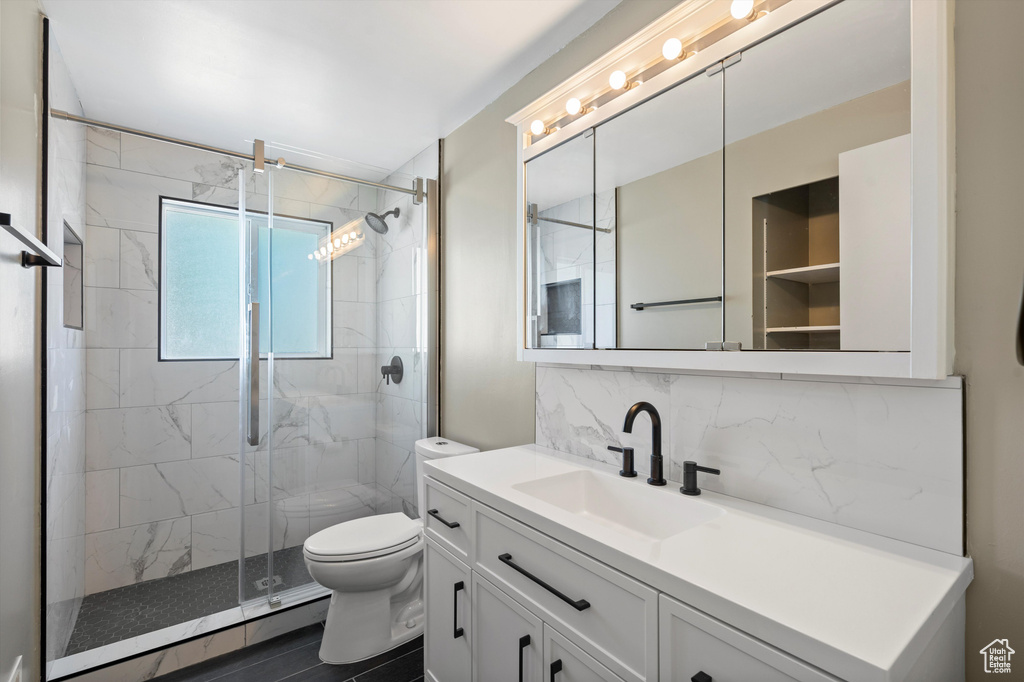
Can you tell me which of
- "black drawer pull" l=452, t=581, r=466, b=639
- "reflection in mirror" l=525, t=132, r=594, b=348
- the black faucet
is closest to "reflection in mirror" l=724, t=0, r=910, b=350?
the black faucet

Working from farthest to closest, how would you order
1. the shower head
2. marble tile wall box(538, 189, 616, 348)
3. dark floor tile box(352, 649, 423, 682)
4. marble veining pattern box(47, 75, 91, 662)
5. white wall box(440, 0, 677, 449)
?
the shower head < white wall box(440, 0, 677, 449) < dark floor tile box(352, 649, 423, 682) < marble veining pattern box(47, 75, 91, 662) < marble tile wall box(538, 189, 616, 348)

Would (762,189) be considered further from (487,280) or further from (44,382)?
(44,382)

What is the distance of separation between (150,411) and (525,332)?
2181mm

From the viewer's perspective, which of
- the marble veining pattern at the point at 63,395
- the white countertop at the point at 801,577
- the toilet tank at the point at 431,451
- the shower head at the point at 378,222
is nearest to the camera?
the white countertop at the point at 801,577

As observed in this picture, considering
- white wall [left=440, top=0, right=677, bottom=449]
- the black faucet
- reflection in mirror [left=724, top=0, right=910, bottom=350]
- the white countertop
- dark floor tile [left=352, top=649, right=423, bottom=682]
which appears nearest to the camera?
the white countertop

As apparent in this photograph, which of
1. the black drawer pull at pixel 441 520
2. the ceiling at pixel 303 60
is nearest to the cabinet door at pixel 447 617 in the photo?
the black drawer pull at pixel 441 520

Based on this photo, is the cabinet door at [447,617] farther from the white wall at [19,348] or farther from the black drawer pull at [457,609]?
the white wall at [19,348]

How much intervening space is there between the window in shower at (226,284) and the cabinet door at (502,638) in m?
1.47

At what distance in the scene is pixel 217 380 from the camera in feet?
9.55

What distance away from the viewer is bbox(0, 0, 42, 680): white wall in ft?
4.29

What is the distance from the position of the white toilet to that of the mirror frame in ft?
4.26

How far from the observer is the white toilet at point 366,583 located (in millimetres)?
1994

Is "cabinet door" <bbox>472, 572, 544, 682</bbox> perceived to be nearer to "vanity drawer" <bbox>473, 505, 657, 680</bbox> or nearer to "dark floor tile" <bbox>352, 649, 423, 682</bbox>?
"vanity drawer" <bbox>473, 505, 657, 680</bbox>

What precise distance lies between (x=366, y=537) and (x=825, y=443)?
1801mm
